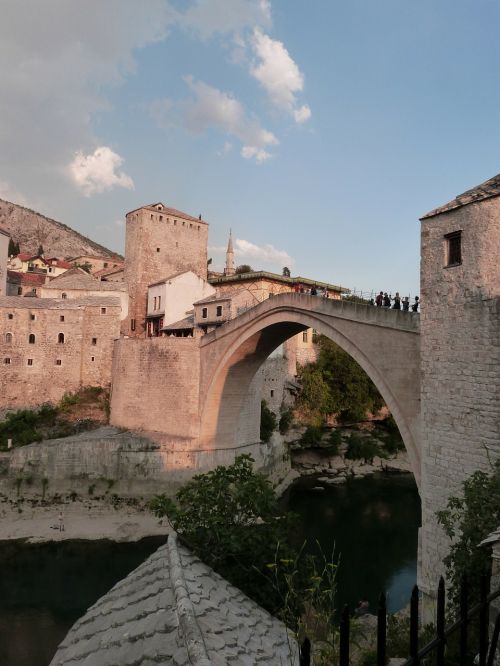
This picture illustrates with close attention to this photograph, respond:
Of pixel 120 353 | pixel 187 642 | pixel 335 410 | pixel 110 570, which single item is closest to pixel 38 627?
pixel 110 570

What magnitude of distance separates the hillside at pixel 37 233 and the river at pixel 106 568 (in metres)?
63.1

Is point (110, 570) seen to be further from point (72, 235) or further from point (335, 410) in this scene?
point (72, 235)

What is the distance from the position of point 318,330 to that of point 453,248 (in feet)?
20.9

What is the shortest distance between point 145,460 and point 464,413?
45.6ft

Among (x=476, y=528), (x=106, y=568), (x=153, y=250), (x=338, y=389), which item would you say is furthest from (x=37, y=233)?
(x=476, y=528)

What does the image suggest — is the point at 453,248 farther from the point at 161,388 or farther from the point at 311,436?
the point at 311,436

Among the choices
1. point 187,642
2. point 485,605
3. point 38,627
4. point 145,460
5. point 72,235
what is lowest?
point 38,627

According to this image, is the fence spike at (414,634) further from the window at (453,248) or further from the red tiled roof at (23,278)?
the red tiled roof at (23,278)

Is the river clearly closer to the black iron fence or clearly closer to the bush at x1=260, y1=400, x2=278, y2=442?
the bush at x1=260, y1=400, x2=278, y2=442

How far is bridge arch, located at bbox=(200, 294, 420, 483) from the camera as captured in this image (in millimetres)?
9969

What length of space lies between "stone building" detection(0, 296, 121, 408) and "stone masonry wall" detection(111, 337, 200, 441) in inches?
107

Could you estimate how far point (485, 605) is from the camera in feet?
6.66

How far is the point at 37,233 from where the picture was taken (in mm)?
74000

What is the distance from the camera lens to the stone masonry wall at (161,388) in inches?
797
